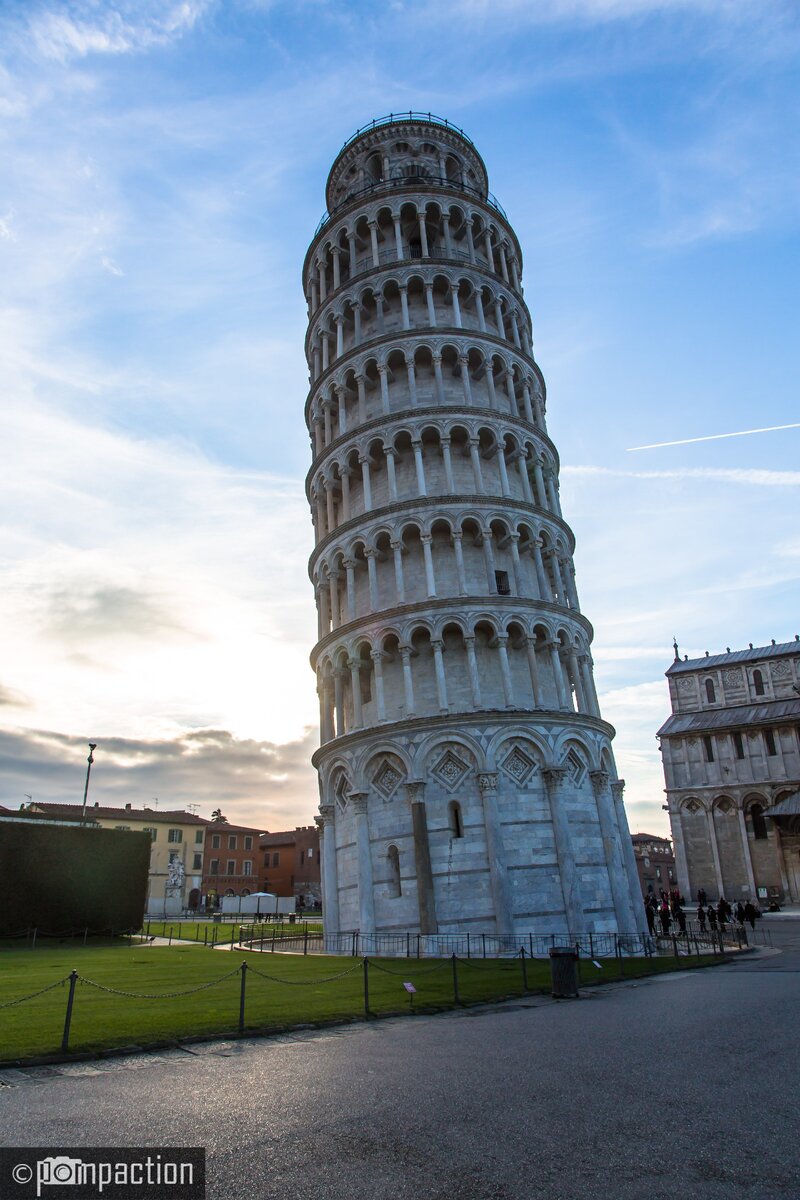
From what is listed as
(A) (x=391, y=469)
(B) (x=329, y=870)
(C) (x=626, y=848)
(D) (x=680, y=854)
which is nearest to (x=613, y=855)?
(C) (x=626, y=848)

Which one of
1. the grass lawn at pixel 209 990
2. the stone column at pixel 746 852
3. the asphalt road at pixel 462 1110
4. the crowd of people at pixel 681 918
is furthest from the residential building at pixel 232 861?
the asphalt road at pixel 462 1110

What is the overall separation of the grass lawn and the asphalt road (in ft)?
4.37

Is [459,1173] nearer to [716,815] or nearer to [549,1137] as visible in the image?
[549,1137]

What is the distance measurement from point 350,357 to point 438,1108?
34671mm

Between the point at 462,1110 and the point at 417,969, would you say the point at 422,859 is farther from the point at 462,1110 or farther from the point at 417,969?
the point at 462,1110

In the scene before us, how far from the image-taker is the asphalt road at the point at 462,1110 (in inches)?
223

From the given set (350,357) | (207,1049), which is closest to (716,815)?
(350,357)

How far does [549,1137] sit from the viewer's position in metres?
6.53

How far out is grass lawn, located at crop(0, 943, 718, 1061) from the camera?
38.0ft

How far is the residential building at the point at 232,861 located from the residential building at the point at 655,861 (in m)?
51.2

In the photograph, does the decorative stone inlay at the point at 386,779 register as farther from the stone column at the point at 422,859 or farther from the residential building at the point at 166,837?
the residential building at the point at 166,837

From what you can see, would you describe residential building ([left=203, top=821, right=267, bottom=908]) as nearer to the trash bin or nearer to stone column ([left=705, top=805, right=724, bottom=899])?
stone column ([left=705, top=805, right=724, bottom=899])

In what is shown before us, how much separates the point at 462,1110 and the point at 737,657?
72.2 meters

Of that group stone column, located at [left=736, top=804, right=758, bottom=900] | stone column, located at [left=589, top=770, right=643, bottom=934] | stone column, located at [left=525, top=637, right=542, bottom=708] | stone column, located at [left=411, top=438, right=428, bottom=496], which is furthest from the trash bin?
stone column, located at [left=736, top=804, right=758, bottom=900]
